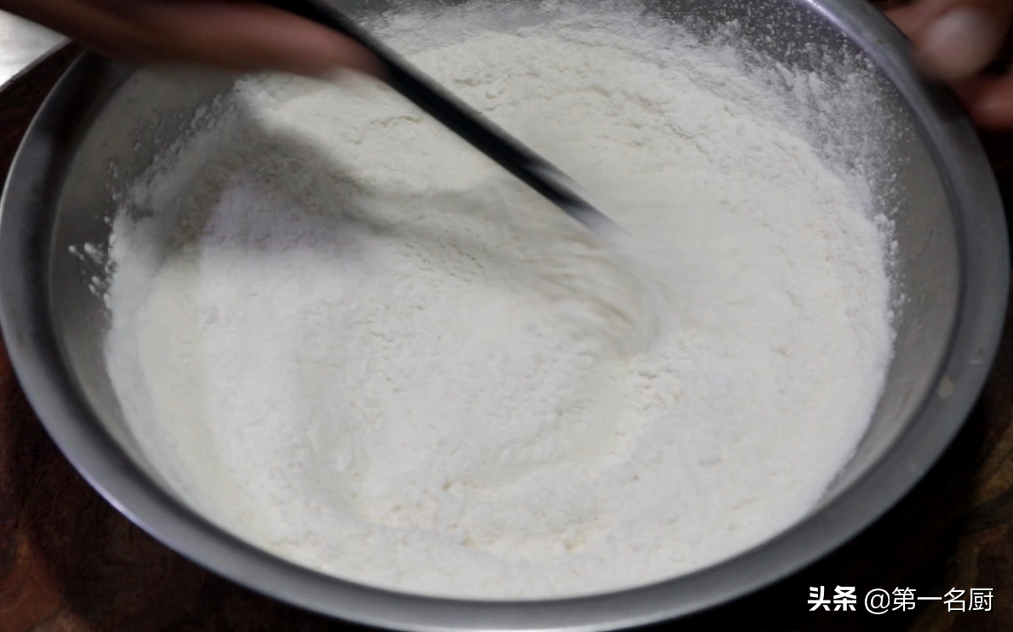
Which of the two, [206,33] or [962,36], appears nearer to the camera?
[206,33]

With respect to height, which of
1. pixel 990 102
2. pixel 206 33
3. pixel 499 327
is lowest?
pixel 499 327

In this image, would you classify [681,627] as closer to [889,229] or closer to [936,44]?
[889,229]

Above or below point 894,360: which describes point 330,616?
below

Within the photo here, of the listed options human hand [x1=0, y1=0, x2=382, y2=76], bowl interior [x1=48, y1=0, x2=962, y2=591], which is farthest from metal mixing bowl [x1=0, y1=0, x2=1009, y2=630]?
human hand [x1=0, y1=0, x2=382, y2=76]

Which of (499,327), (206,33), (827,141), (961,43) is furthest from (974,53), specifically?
(206,33)

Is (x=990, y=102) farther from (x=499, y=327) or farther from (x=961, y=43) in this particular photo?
(x=499, y=327)

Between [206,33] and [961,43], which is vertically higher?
[961,43]

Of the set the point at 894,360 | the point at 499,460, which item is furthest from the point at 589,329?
the point at 894,360
